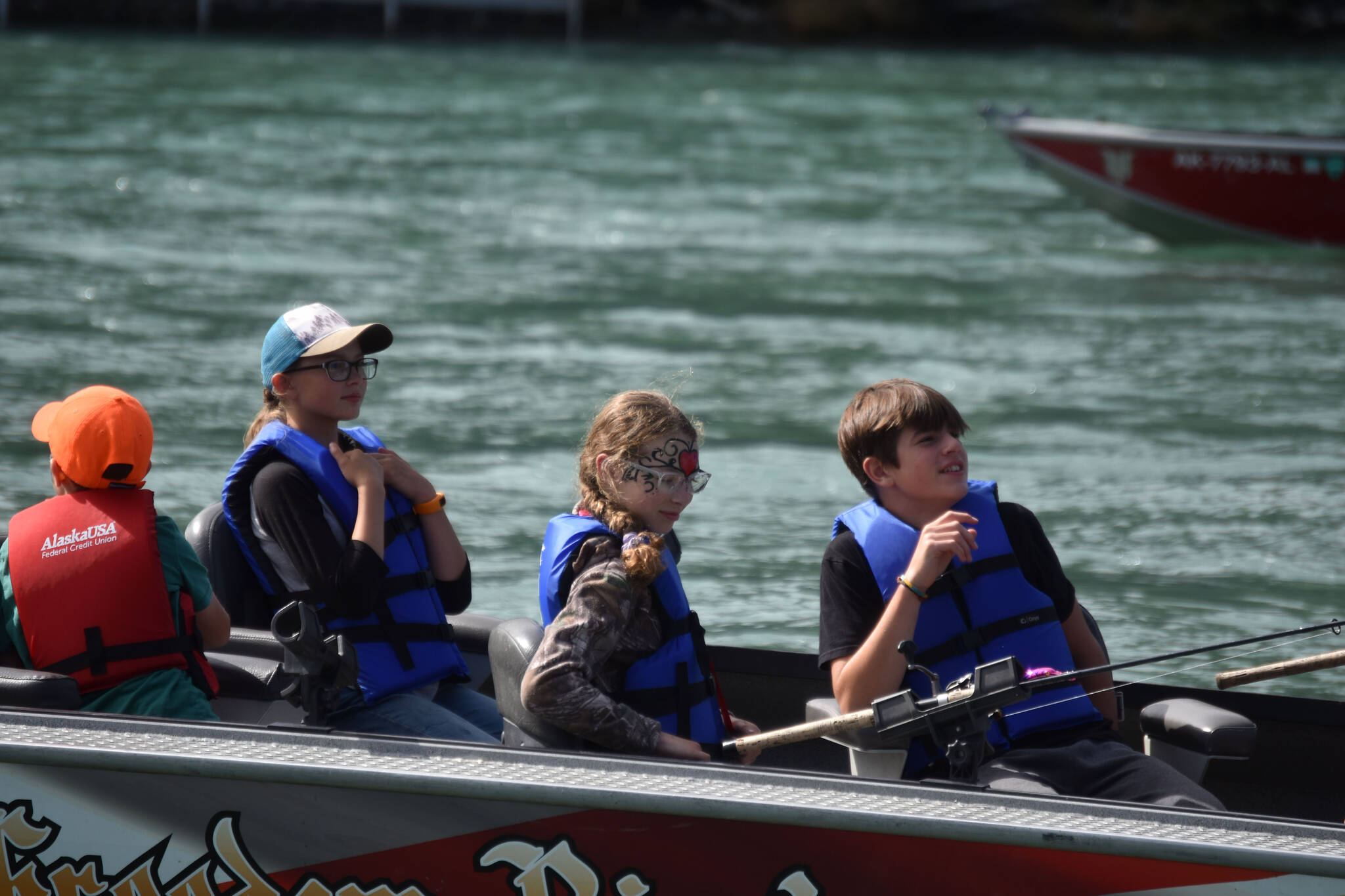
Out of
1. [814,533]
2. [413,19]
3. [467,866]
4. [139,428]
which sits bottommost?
[814,533]

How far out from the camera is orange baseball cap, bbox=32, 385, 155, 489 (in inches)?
94.5

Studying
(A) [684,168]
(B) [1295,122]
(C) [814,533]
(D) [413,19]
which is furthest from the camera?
(D) [413,19]

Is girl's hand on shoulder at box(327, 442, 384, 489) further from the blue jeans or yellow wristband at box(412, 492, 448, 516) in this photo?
the blue jeans

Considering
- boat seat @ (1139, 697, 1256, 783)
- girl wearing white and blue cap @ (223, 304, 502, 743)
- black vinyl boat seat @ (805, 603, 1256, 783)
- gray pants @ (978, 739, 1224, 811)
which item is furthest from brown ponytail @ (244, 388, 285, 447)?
boat seat @ (1139, 697, 1256, 783)

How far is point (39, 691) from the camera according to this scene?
7.66 feet

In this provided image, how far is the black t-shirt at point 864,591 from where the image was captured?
241cm

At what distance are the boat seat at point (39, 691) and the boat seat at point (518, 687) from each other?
0.63 m

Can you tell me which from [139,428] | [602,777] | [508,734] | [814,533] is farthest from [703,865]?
[814,533]

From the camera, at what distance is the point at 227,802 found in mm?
2107

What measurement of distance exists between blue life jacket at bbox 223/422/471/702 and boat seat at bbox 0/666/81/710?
0.39 m

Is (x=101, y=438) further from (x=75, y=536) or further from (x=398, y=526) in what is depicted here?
(x=398, y=526)

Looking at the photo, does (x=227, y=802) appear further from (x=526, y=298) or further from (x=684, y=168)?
(x=684, y=168)

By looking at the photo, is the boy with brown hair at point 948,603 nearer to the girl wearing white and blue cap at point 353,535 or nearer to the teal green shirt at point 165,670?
the girl wearing white and blue cap at point 353,535

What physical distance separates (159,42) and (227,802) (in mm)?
22172
